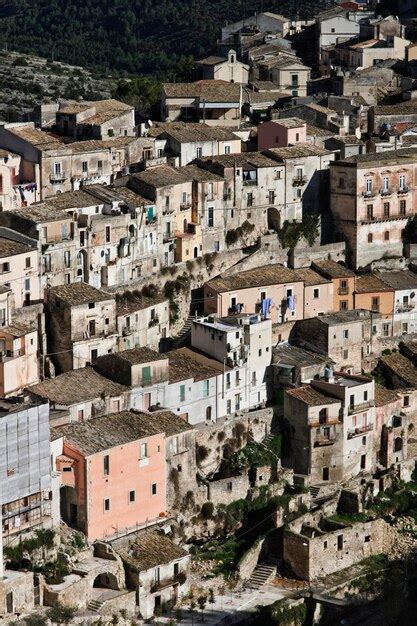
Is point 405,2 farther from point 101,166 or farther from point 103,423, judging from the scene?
point 103,423

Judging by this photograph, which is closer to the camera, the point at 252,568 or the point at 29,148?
the point at 252,568

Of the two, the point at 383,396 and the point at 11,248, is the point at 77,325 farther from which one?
the point at 383,396

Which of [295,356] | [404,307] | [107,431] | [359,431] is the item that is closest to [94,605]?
[107,431]

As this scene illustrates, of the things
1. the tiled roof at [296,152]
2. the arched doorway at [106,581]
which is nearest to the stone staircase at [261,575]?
the arched doorway at [106,581]

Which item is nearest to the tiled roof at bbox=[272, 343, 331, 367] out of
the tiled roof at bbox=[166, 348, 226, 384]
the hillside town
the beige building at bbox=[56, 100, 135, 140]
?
the hillside town

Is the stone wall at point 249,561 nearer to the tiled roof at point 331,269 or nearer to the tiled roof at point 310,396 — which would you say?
the tiled roof at point 310,396

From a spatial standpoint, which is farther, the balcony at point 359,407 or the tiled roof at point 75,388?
the balcony at point 359,407

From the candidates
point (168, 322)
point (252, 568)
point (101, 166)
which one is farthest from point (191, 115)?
point (252, 568)
